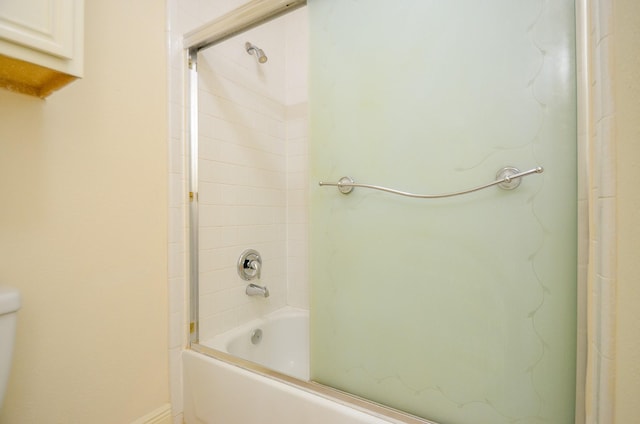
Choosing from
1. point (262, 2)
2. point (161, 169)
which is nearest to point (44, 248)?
point (161, 169)

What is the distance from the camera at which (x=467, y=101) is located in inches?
31.2

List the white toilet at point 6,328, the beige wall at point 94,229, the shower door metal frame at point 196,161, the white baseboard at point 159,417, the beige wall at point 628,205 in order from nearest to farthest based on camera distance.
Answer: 1. the beige wall at point 628,205
2. the shower door metal frame at point 196,161
3. the white toilet at point 6,328
4. the beige wall at point 94,229
5. the white baseboard at point 159,417

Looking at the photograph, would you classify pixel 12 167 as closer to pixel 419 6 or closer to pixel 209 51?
pixel 209 51

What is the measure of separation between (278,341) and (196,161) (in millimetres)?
1154

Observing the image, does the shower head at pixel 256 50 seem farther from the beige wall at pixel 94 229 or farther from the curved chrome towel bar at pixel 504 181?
the curved chrome towel bar at pixel 504 181

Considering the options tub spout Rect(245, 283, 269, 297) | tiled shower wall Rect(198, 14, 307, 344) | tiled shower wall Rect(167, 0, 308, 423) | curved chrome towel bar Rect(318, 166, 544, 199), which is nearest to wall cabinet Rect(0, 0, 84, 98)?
tiled shower wall Rect(167, 0, 308, 423)

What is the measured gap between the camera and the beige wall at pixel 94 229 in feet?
2.73

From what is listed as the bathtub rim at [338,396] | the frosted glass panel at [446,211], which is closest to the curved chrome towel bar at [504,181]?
the frosted glass panel at [446,211]

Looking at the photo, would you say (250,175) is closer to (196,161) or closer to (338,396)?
(196,161)

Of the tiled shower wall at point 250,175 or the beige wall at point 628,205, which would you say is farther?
the tiled shower wall at point 250,175

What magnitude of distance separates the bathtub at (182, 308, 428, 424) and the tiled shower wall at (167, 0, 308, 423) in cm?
9

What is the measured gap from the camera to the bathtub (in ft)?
2.73

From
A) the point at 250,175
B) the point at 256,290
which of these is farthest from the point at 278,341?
the point at 250,175

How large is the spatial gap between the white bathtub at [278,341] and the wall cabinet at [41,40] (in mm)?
1222
